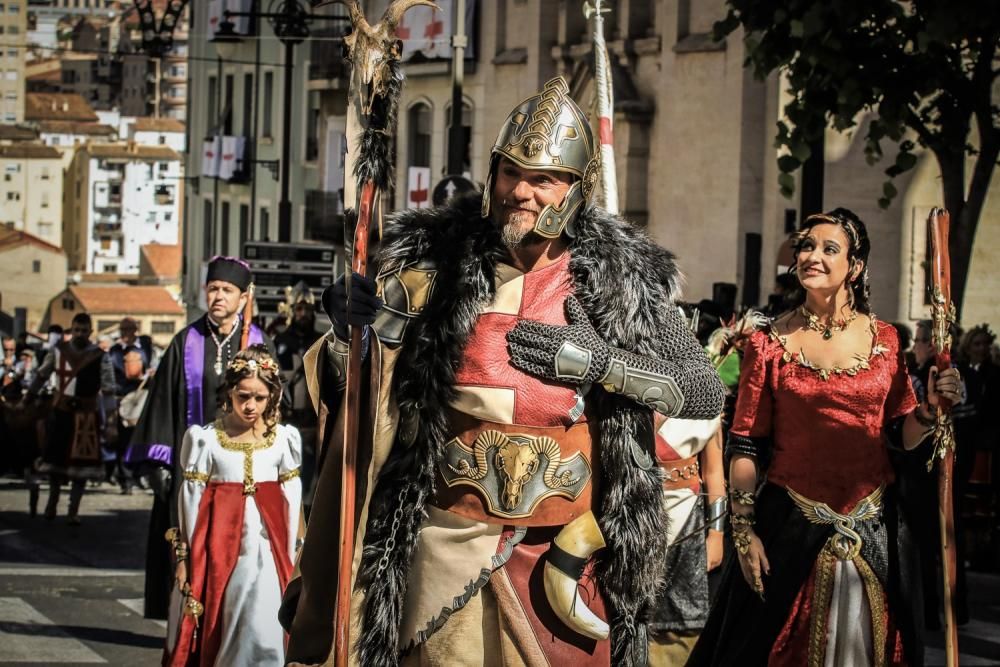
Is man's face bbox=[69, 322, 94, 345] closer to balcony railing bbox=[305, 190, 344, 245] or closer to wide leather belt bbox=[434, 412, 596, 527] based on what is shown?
wide leather belt bbox=[434, 412, 596, 527]

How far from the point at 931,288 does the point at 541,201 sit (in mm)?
1803

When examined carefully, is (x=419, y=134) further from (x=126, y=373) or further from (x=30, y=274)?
(x=30, y=274)

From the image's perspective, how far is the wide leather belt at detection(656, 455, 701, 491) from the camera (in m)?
8.51

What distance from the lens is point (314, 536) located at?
6.12 m

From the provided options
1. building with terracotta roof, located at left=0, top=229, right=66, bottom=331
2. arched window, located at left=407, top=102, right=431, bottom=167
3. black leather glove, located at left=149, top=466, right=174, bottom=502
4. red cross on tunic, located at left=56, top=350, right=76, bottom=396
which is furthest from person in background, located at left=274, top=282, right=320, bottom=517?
building with terracotta roof, located at left=0, top=229, right=66, bottom=331

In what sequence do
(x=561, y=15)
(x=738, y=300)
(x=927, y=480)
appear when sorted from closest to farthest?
(x=927, y=480) → (x=738, y=300) → (x=561, y=15)

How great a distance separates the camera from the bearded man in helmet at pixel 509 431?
6012 mm

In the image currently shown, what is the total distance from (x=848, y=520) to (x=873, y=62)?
6.51 metres

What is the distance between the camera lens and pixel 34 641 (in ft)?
37.0

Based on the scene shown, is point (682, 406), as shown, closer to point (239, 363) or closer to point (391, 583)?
point (391, 583)

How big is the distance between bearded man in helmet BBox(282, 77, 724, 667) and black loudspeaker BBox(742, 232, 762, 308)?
19.0 m

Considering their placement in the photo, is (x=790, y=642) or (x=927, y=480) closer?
(x=790, y=642)

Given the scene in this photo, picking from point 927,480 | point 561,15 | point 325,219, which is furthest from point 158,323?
point 927,480

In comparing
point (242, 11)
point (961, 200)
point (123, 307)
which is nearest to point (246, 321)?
point (961, 200)
